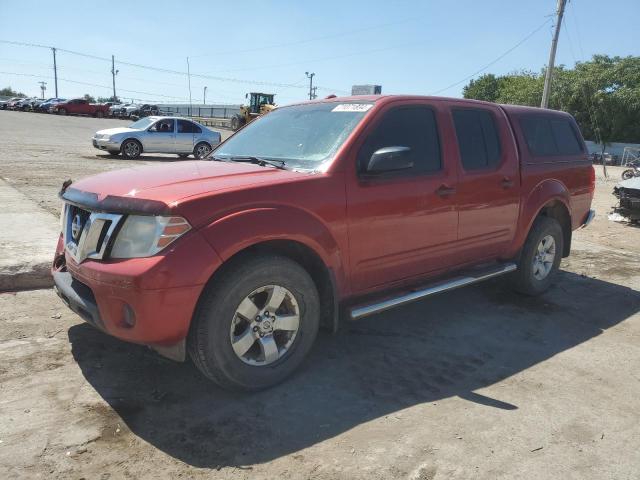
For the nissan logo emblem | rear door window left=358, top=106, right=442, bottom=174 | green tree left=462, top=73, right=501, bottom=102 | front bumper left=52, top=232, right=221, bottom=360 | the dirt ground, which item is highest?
green tree left=462, top=73, right=501, bottom=102

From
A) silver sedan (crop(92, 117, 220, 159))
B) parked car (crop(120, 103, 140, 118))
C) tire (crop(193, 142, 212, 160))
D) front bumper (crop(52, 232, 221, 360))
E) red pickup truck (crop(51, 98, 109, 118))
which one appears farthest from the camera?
parked car (crop(120, 103, 140, 118))

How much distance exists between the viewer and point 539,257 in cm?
Result: 552

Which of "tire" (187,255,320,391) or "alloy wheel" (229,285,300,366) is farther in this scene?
"alloy wheel" (229,285,300,366)

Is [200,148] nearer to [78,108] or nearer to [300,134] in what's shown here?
[300,134]

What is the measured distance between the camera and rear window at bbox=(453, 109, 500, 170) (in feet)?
14.7

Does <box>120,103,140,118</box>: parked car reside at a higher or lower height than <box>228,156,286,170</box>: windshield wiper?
higher

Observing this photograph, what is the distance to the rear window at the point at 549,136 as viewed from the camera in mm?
5281

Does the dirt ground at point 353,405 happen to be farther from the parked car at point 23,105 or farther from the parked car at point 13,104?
the parked car at point 13,104

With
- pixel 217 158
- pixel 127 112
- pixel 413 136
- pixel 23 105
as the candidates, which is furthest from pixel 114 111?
pixel 413 136

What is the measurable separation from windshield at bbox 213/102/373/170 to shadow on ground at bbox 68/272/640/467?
1482 millimetres

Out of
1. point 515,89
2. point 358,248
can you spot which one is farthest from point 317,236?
point 515,89

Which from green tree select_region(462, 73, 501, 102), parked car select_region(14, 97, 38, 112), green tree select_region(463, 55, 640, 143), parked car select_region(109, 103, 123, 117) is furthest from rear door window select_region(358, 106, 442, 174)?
green tree select_region(462, 73, 501, 102)

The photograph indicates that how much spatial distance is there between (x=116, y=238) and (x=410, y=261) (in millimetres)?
2156

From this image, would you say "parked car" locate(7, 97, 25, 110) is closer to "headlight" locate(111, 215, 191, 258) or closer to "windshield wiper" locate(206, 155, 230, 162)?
"windshield wiper" locate(206, 155, 230, 162)
